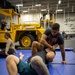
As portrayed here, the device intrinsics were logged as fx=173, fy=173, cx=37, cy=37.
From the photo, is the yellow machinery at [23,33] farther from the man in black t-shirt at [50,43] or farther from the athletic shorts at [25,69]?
the athletic shorts at [25,69]

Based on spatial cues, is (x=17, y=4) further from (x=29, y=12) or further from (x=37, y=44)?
(x=37, y=44)

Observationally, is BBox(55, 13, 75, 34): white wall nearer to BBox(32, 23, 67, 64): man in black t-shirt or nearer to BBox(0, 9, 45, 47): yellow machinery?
BBox(0, 9, 45, 47): yellow machinery

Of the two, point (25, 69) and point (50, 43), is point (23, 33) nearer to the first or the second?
point (50, 43)

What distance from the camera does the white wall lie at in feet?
76.7

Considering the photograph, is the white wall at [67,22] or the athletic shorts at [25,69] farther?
the white wall at [67,22]

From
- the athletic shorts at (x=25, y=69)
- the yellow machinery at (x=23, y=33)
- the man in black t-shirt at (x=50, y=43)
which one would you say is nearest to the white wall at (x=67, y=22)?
the yellow machinery at (x=23, y=33)

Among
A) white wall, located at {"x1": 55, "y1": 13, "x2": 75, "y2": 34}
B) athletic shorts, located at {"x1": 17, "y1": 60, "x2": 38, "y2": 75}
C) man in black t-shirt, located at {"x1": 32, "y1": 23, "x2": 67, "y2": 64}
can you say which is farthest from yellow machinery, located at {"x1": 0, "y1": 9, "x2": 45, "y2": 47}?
white wall, located at {"x1": 55, "y1": 13, "x2": 75, "y2": 34}

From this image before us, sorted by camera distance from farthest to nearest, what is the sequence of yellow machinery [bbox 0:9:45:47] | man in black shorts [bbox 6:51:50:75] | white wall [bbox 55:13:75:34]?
white wall [bbox 55:13:75:34] < yellow machinery [bbox 0:9:45:47] < man in black shorts [bbox 6:51:50:75]

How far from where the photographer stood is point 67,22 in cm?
2367

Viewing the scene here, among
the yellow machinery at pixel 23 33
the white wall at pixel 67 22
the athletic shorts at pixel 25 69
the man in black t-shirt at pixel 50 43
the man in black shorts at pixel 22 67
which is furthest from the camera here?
the white wall at pixel 67 22

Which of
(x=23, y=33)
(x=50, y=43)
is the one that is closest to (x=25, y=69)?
(x=50, y=43)

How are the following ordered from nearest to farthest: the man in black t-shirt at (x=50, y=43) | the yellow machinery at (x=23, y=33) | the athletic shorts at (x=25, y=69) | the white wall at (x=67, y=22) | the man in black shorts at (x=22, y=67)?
1. the man in black shorts at (x=22, y=67)
2. the athletic shorts at (x=25, y=69)
3. the man in black t-shirt at (x=50, y=43)
4. the yellow machinery at (x=23, y=33)
5. the white wall at (x=67, y=22)

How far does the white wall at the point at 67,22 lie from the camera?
23391 mm

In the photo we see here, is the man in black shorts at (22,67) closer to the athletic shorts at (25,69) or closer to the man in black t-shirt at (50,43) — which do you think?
the athletic shorts at (25,69)
